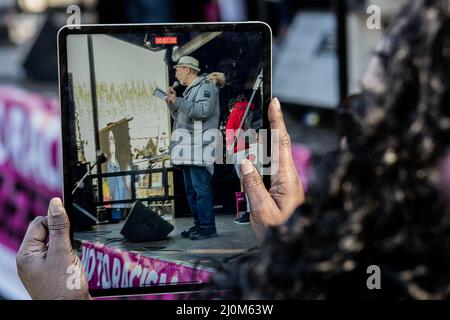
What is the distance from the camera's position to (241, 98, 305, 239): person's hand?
5.09 ft

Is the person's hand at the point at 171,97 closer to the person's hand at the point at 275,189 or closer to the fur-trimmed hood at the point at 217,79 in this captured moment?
the fur-trimmed hood at the point at 217,79

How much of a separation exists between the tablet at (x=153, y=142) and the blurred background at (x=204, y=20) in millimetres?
346

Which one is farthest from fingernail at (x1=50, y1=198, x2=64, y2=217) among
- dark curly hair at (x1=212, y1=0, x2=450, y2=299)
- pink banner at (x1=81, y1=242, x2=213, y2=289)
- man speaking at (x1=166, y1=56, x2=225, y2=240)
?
dark curly hair at (x1=212, y1=0, x2=450, y2=299)

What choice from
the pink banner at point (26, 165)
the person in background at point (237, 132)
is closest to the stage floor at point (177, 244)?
the person in background at point (237, 132)

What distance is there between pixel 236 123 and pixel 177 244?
0.81ft

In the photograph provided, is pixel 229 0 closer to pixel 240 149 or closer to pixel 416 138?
pixel 240 149

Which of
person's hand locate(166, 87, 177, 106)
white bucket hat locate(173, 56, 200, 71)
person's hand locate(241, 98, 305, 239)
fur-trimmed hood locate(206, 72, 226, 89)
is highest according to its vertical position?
white bucket hat locate(173, 56, 200, 71)

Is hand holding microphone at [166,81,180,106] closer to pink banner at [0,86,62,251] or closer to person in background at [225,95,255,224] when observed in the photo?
person in background at [225,95,255,224]

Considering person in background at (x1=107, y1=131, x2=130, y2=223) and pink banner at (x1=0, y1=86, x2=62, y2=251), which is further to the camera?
pink banner at (x1=0, y1=86, x2=62, y2=251)

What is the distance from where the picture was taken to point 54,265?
147cm

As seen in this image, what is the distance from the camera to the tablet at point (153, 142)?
149cm

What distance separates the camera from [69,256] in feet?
4.86

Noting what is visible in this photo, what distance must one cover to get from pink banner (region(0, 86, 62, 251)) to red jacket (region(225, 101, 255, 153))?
292 centimetres
